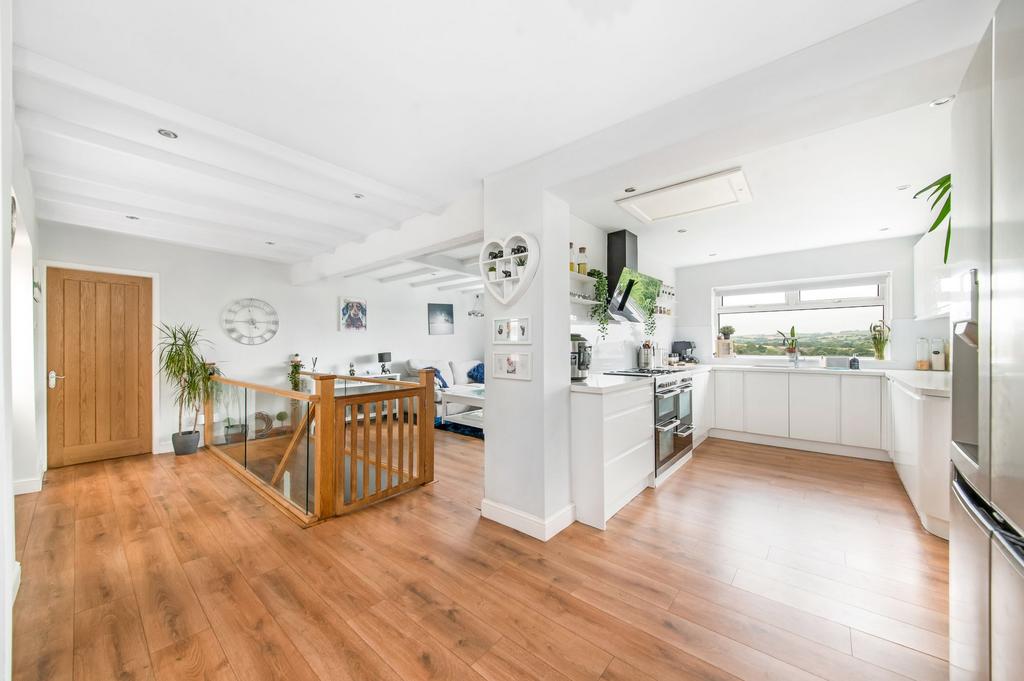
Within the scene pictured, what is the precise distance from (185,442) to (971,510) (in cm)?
594

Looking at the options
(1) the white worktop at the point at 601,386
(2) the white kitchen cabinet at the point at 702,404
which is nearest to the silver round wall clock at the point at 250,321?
(1) the white worktop at the point at 601,386

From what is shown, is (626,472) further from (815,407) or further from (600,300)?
(815,407)

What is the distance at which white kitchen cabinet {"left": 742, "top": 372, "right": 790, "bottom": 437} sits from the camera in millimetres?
4477

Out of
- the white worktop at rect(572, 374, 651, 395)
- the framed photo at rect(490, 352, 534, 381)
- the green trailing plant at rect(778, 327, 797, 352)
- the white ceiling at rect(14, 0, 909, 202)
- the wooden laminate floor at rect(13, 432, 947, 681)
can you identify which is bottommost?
the wooden laminate floor at rect(13, 432, 947, 681)

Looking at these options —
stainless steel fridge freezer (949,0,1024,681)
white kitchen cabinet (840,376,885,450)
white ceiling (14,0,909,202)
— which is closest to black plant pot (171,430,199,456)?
white ceiling (14,0,909,202)

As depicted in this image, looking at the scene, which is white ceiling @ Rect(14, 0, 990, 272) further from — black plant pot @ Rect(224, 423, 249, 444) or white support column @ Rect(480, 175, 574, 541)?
black plant pot @ Rect(224, 423, 249, 444)

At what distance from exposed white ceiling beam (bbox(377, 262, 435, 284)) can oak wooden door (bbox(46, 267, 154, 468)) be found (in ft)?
9.56

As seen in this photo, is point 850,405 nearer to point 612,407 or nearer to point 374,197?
point 612,407

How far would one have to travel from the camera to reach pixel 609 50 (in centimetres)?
163

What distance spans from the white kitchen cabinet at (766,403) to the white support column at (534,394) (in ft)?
10.3

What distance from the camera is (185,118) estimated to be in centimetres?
203

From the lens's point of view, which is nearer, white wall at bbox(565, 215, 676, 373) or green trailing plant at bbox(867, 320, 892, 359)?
white wall at bbox(565, 215, 676, 373)

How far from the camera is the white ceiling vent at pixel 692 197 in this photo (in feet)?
8.89

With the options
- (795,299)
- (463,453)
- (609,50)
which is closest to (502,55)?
(609,50)
